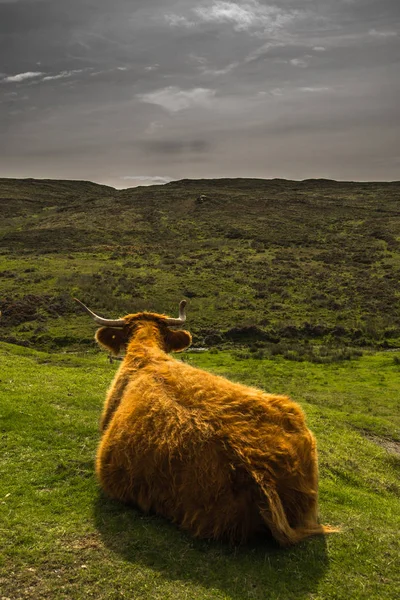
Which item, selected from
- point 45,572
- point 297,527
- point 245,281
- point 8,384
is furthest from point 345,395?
point 245,281

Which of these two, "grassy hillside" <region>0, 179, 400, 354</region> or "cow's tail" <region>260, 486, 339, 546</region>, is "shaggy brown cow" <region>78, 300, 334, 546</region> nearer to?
"cow's tail" <region>260, 486, 339, 546</region>

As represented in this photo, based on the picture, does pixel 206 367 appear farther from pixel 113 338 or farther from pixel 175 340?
pixel 113 338

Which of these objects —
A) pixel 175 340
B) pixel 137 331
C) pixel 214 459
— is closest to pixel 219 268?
pixel 175 340

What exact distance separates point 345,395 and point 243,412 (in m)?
16.5

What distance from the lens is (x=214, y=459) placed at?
488 cm

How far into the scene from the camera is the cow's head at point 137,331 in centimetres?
829

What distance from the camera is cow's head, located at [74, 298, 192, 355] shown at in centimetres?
829

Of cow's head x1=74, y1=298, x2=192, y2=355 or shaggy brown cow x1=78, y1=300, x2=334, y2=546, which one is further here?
cow's head x1=74, y1=298, x2=192, y2=355

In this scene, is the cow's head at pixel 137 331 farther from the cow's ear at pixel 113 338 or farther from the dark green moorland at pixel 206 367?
the dark green moorland at pixel 206 367

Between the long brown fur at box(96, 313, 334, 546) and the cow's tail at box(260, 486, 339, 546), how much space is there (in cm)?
1

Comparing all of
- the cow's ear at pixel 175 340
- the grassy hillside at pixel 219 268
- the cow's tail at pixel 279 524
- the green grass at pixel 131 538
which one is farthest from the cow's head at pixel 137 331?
the grassy hillside at pixel 219 268

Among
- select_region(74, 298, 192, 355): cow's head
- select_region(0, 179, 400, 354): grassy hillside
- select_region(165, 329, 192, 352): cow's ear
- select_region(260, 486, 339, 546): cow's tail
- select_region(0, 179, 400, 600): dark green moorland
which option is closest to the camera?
select_region(260, 486, 339, 546): cow's tail

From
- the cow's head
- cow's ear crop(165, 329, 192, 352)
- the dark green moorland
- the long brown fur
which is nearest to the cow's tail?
the long brown fur

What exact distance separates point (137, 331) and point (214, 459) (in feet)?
12.4
